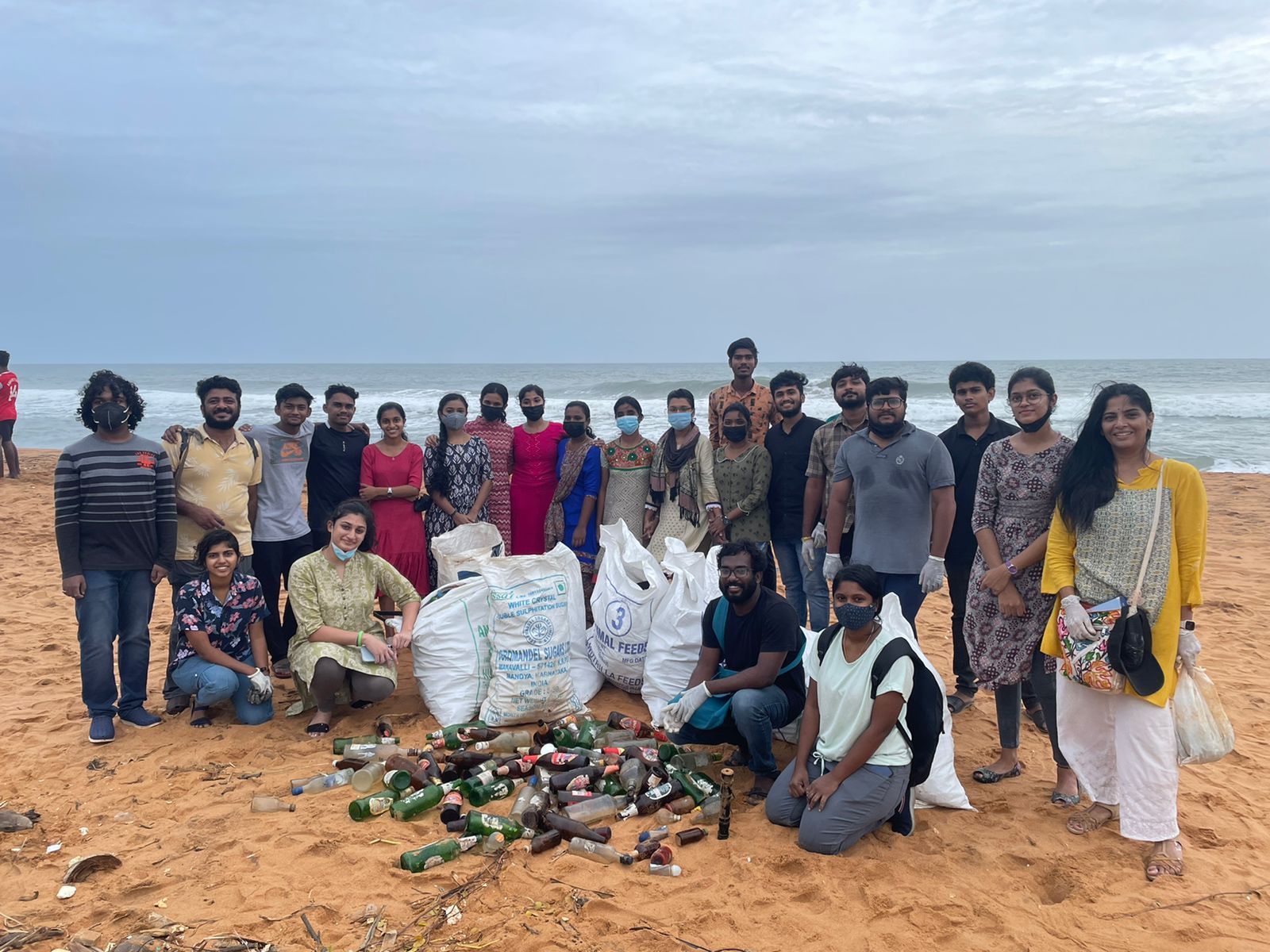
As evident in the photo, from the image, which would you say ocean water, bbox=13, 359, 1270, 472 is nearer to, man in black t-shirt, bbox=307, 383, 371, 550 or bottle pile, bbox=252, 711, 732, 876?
bottle pile, bbox=252, 711, 732, 876

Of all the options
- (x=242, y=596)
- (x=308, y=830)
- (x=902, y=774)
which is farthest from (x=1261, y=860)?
(x=242, y=596)

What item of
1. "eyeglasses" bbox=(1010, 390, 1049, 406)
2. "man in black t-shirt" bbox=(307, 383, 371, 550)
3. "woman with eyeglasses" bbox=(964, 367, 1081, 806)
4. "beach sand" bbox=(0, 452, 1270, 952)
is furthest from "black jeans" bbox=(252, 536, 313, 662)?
"eyeglasses" bbox=(1010, 390, 1049, 406)

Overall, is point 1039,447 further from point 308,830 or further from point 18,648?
point 18,648

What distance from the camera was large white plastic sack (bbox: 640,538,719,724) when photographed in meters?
4.51

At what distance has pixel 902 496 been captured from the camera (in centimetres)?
424

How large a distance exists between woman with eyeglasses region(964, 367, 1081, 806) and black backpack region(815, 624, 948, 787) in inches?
25.0

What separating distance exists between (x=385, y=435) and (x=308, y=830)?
2517 millimetres

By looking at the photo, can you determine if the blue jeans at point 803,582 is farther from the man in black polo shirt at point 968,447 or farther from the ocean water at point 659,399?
the ocean water at point 659,399

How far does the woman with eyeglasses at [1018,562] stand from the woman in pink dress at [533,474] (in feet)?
9.41

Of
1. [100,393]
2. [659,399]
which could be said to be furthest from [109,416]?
[659,399]

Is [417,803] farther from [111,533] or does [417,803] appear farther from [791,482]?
[791,482]

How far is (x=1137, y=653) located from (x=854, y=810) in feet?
4.01

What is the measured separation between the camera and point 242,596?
452cm

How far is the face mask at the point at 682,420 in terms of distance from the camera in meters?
5.36
